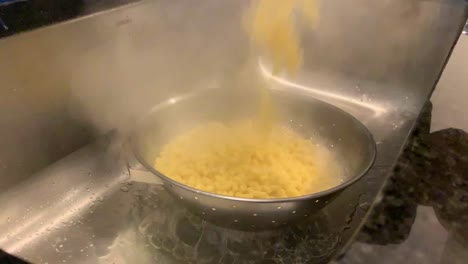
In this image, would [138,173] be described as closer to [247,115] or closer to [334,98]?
[247,115]

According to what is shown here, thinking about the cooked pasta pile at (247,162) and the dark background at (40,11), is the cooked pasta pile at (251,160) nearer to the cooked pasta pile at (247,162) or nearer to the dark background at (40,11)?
the cooked pasta pile at (247,162)

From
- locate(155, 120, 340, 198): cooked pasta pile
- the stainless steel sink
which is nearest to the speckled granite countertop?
the stainless steel sink

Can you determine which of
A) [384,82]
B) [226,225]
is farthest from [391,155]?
[226,225]

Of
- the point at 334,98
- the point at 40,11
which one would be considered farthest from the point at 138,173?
the point at 334,98

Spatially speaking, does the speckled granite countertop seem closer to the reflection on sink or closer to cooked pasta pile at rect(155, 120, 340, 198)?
cooked pasta pile at rect(155, 120, 340, 198)

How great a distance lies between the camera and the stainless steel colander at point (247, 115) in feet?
1.74

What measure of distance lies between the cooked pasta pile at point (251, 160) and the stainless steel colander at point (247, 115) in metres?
0.02

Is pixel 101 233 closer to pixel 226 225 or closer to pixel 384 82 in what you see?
pixel 226 225

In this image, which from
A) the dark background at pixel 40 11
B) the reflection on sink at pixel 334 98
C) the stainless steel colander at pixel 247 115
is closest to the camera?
the stainless steel colander at pixel 247 115

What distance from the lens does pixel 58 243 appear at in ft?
2.19

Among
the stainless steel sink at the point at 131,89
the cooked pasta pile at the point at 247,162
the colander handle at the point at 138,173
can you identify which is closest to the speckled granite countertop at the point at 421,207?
the stainless steel sink at the point at 131,89

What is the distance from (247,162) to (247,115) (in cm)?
14

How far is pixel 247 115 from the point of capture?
0.87 m

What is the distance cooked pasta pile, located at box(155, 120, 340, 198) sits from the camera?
27.1 inches
